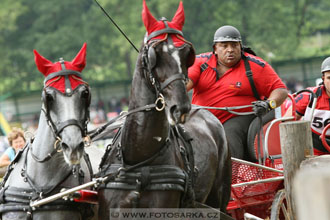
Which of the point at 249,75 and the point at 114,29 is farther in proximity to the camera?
the point at 114,29

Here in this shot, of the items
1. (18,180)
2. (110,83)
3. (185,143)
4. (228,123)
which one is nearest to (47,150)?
(18,180)

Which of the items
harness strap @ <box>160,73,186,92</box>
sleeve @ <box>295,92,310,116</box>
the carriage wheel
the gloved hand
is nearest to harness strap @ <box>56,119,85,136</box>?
harness strap @ <box>160,73,186,92</box>

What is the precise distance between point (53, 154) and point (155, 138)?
842 millimetres

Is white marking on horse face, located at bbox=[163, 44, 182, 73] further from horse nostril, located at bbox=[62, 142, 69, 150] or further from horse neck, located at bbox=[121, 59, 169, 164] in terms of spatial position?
horse nostril, located at bbox=[62, 142, 69, 150]

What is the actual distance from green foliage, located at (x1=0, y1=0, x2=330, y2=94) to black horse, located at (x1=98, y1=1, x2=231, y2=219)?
2321cm

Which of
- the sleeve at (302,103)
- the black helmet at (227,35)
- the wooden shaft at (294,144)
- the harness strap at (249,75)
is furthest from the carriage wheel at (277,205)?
the black helmet at (227,35)

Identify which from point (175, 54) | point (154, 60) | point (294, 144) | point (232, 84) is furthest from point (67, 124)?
point (232, 84)

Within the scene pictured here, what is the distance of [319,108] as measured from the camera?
699 centimetres

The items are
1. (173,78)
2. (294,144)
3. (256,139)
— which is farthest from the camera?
(256,139)

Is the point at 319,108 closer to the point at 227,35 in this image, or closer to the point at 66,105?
the point at 227,35

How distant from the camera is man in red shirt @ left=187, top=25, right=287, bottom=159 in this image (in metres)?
6.44

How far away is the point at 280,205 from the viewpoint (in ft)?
20.2

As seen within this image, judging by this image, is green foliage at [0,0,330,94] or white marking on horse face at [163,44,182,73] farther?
green foliage at [0,0,330,94]

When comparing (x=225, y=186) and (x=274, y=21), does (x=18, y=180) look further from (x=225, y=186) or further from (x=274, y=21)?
(x=274, y=21)
